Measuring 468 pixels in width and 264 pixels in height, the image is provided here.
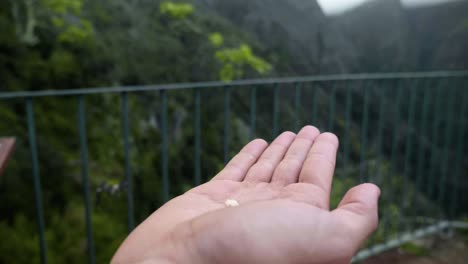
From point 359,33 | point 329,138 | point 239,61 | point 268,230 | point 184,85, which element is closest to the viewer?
point 268,230

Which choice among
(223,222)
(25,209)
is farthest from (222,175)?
(25,209)

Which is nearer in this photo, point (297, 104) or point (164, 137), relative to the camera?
point (164, 137)

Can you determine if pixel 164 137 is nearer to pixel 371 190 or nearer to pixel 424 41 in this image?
pixel 371 190

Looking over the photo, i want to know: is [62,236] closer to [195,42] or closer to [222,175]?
[222,175]

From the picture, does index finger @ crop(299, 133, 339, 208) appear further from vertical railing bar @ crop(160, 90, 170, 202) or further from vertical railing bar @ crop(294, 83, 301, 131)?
vertical railing bar @ crop(294, 83, 301, 131)

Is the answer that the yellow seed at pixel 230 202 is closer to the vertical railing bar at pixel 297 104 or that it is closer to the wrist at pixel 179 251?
the wrist at pixel 179 251

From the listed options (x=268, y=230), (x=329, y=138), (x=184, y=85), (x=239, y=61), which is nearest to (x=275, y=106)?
(x=184, y=85)

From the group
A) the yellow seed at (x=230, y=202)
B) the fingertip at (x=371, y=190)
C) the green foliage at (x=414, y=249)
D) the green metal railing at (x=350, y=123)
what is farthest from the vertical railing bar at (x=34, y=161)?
the green foliage at (x=414, y=249)
